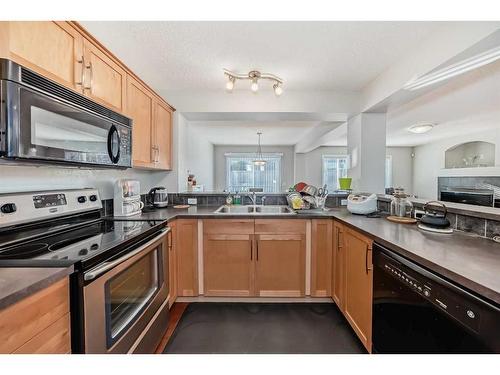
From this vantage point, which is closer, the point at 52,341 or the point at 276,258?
the point at 52,341

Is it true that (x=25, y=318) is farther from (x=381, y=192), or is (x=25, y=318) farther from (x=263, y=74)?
(x=381, y=192)

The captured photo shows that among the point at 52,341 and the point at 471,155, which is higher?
the point at 471,155

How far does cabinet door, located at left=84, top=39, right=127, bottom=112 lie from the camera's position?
52.8 inches

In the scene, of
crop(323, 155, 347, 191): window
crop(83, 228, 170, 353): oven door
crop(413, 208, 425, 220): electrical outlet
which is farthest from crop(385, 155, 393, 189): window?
crop(83, 228, 170, 353): oven door

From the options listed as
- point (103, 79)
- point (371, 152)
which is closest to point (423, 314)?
point (371, 152)

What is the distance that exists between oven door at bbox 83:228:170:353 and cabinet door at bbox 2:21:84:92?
3.06 feet

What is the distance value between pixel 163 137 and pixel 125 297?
1.65 m

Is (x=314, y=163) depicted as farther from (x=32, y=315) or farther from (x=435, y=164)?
(x=32, y=315)

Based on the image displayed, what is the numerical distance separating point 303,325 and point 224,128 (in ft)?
12.1

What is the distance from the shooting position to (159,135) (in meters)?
2.35

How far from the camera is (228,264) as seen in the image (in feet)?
6.94

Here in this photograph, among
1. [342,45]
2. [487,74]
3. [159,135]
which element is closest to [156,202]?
[159,135]
